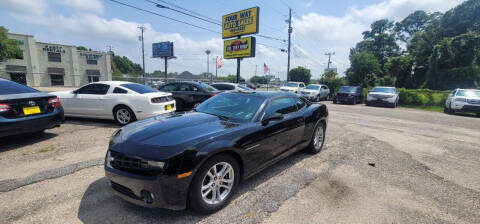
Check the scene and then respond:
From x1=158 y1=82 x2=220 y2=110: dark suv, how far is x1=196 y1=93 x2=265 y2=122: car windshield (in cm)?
439

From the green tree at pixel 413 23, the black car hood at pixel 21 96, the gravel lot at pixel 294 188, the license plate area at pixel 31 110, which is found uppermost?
the green tree at pixel 413 23

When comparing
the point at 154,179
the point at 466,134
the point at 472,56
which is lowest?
the point at 466,134

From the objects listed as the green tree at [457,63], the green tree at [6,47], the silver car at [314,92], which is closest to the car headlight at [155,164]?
the silver car at [314,92]

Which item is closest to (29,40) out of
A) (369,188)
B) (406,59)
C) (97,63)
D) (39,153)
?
(97,63)

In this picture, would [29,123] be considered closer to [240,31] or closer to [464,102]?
[240,31]

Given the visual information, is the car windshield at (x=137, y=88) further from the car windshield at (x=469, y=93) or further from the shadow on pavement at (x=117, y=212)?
the car windshield at (x=469, y=93)

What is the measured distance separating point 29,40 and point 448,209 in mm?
53781

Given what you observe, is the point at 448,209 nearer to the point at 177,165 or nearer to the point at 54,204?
the point at 177,165

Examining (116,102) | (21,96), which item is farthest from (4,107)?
(116,102)

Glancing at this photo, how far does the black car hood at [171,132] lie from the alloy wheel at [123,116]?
371 centimetres

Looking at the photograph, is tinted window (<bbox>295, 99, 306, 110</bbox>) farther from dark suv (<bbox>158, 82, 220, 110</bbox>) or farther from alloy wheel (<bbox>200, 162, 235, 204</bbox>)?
dark suv (<bbox>158, 82, 220, 110</bbox>)

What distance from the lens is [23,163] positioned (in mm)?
3500

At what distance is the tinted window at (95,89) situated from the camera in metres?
6.18

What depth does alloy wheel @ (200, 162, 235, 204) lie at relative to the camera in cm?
229
